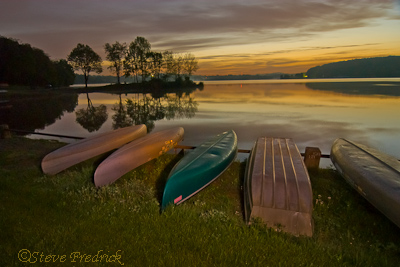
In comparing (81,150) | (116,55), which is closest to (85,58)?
(116,55)

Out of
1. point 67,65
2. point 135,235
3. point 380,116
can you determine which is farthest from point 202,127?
point 67,65

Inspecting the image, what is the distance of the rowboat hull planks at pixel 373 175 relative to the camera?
182 inches

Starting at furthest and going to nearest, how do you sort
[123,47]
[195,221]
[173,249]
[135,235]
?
[123,47]
[195,221]
[135,235]
[173,249]

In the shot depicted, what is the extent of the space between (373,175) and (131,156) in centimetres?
601

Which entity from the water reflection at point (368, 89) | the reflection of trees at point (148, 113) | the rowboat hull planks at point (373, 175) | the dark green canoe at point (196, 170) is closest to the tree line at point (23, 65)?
the reflection of trees at point (148, 113)

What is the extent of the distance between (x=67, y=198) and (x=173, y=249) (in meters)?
2.96

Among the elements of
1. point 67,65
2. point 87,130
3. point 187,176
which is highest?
point 67,65

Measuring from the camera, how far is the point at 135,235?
3.99 m

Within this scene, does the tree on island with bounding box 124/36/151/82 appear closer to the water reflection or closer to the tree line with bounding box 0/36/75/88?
the tree line with bounding box 0/36/75/88

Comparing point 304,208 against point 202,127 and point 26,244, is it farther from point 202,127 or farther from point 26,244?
point 202,127

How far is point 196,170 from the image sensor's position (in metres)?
5.78

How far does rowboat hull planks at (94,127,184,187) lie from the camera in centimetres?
627

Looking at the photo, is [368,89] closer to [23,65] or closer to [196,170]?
[196,170]

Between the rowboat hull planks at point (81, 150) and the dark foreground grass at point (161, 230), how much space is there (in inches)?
18.6
